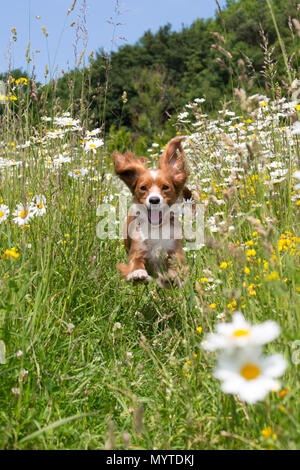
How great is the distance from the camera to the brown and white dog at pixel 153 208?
348 centimetres

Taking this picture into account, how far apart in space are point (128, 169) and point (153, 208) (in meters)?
0.46

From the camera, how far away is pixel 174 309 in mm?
2768

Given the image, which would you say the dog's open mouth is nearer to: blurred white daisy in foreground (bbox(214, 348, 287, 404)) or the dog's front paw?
the dog's front paw

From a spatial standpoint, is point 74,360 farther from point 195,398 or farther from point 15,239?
point 15,239

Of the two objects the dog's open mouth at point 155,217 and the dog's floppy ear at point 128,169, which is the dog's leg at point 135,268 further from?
the dog's floppy ear at point 128,169

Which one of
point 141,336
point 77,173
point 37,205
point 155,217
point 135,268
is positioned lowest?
point 141,336

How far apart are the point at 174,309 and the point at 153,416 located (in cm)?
99

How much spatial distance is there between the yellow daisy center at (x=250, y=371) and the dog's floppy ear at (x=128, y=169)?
2.91 meters

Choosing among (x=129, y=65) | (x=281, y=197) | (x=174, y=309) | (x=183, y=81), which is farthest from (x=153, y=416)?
(x=129, y=65)

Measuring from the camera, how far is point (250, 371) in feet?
3.02

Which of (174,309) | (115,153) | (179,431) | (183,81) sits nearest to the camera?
(179,431)

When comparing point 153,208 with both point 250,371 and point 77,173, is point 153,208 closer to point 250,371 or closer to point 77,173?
point 77,173

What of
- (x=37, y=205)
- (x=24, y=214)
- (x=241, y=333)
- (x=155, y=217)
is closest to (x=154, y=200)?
(x=155, y=217)

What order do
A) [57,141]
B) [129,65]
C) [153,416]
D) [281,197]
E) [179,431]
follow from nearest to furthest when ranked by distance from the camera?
[179,431] < [153,416] < [281,197] < [57,141] < [129,65]
